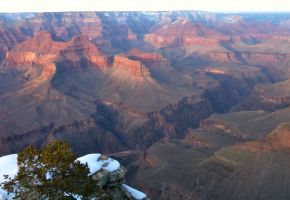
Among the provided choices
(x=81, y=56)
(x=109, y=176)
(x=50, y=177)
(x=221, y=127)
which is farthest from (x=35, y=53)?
(x=50, y=177)

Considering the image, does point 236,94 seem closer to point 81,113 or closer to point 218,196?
point 81,113

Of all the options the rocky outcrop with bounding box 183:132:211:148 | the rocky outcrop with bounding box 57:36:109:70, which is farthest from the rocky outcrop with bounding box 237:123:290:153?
the rocky outcrop with bounding box 57:36:109:70

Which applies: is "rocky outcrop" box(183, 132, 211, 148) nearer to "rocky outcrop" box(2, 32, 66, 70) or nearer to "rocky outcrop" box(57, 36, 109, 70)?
"rocky outcrop" box(57, 36, 109, 70)

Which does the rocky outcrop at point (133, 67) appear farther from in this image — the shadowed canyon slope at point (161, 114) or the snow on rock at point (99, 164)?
the snow on rock at point (99, 164)

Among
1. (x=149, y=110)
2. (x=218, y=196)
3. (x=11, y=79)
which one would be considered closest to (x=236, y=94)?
(x=149, y=110)

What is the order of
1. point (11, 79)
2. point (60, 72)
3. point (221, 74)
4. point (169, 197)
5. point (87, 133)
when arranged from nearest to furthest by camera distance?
point (169, 197)
point (87, 133)
point (60, 72)
point (11, 79)
point (221, 74)

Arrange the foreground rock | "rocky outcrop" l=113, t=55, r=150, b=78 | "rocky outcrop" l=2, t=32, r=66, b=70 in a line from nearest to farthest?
the foreground rock, "rocky outcrop" l=113, t=55, r=150, b=78, "rocky outcrop" l=2, t=32, r=66, b=70

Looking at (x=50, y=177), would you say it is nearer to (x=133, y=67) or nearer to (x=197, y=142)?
(x=197, y=142)
